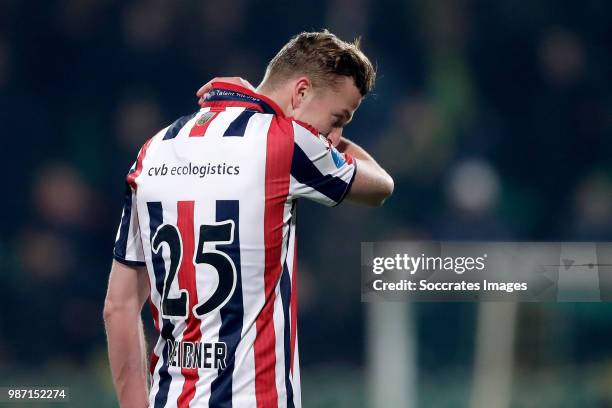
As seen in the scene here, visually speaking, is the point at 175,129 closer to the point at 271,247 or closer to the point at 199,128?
the point at 199,128

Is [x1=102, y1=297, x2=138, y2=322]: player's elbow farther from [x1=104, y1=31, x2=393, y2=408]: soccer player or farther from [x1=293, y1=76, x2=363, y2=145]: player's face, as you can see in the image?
[x1=293, y1=76, x2=363, y2=145]: player's face

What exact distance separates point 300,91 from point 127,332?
652 mm

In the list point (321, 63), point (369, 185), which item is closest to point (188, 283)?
point (369, 185)

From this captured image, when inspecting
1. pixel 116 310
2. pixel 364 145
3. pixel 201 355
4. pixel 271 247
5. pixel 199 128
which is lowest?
pixel 201 355

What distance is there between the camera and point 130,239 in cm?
191

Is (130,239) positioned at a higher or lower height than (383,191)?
lower

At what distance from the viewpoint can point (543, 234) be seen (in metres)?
5.70

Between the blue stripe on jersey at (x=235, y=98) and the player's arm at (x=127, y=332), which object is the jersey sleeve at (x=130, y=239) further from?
the blue stripe on jersey at (x=235, y=98)

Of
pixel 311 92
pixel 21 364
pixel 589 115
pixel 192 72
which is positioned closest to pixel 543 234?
pixel 589 115

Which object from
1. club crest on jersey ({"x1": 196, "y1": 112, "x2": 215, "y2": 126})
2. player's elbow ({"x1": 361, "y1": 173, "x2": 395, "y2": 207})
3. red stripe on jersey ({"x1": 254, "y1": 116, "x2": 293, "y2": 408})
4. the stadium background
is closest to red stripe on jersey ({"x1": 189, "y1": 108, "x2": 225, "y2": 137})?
club crest on jersey ({"x1": 196, "y1": 112, "x2": 215, "y2": 126})

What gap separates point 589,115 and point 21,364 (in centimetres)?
393

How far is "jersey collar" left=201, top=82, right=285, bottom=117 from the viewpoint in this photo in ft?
6.34

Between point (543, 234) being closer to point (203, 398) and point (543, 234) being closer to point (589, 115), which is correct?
point (589, 115)

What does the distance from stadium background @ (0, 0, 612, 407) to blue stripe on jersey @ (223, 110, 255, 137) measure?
11.2ft
